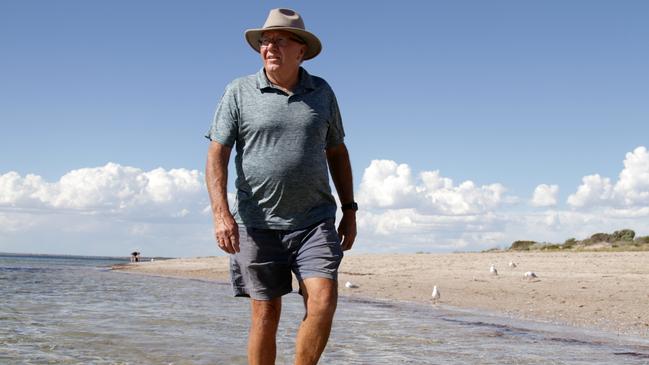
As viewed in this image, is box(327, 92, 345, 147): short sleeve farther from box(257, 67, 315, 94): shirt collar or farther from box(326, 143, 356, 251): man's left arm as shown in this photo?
box(257, 67, 315, 94): shirt collar

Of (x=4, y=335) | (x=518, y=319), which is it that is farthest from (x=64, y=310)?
(x=518, y=319)

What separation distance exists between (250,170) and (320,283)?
81 centimetres

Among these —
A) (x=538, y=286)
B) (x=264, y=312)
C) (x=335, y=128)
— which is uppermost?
(x=335, y=128)

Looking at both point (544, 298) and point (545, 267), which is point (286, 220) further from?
point (545, 267)

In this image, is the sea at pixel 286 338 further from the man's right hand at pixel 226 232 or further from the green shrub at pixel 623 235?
the green shrub at pixel 623 235

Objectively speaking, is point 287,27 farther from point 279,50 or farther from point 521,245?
point 521,245

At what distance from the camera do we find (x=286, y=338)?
8602 millimetres

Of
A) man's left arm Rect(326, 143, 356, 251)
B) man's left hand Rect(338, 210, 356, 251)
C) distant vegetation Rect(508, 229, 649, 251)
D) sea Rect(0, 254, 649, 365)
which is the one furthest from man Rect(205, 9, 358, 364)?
distant vegetation Rect(508, 229, 649, 251)

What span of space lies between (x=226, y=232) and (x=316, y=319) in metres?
0.74

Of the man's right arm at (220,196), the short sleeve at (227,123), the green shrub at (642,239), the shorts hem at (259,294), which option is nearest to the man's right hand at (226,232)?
the man's right arm at (220,196)

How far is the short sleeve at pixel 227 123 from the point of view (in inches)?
171

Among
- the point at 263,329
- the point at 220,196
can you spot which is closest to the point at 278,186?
the point at 220,196

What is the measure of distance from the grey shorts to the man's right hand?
0.34 feet

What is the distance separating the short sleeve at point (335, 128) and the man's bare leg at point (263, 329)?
3.54 ft
